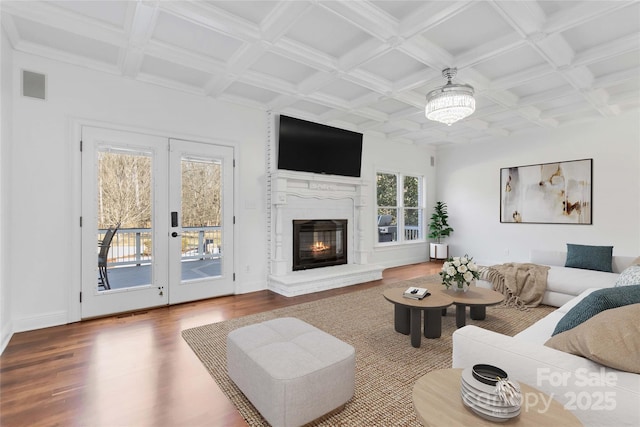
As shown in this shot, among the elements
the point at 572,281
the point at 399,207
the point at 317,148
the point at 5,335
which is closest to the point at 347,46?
the point at 317,148

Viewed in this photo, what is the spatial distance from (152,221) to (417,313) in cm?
331

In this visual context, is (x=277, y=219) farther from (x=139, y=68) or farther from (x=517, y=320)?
(x=517, y=320)

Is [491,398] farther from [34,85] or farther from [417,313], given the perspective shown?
[34,85]

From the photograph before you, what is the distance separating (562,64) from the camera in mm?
3320

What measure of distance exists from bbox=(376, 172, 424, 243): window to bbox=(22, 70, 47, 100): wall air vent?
5.43 m

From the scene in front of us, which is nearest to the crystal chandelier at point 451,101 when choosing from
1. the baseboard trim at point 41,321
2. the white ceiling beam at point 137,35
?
the white ceiling beam at point 137,35

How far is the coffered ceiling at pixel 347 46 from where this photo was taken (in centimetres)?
→ 254

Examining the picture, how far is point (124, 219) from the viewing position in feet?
12.3

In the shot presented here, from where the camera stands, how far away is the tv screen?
4.96 metres

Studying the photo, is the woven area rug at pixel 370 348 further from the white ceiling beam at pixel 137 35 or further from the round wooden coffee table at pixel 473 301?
the white ceiling beam at pixel 137 35

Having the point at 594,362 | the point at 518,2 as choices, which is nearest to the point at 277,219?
the point at 518,2

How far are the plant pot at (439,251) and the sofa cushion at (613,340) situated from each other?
613 centimetres

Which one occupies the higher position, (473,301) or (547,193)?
(547,193)

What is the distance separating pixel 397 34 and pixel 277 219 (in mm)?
3036
